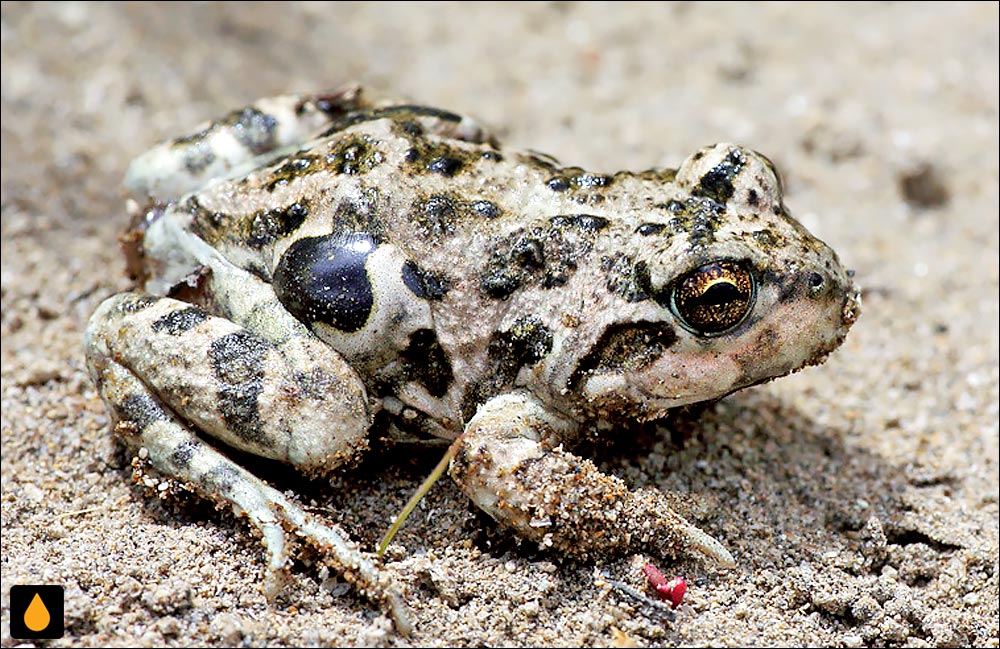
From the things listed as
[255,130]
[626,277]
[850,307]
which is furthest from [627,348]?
[255,130]

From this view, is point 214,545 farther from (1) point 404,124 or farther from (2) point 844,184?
(2) point 844,184

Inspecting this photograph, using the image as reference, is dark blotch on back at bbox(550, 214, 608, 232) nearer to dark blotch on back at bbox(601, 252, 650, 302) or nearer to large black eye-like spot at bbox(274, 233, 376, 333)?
dark blotch on back at bbox(601, 252, 650, 302)

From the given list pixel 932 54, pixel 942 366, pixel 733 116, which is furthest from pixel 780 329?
pixel 932 54

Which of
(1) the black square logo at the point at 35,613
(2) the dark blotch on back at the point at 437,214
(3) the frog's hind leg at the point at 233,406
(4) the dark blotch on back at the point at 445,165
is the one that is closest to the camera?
(1) the black square logo at the point at 35,613

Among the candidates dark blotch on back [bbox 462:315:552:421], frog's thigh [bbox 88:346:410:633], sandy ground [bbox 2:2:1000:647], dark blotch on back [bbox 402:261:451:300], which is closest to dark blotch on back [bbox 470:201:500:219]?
dark blotch on back [bbox 402:261:451:300]

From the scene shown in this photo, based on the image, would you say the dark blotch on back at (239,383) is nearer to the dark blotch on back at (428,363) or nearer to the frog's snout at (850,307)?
the dark blotch on back at (428,363)

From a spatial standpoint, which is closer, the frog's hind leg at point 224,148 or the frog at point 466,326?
the frog at point 466,326

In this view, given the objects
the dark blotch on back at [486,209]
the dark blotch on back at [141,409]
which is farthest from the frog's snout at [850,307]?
the dark blotch on back at [141,409]
